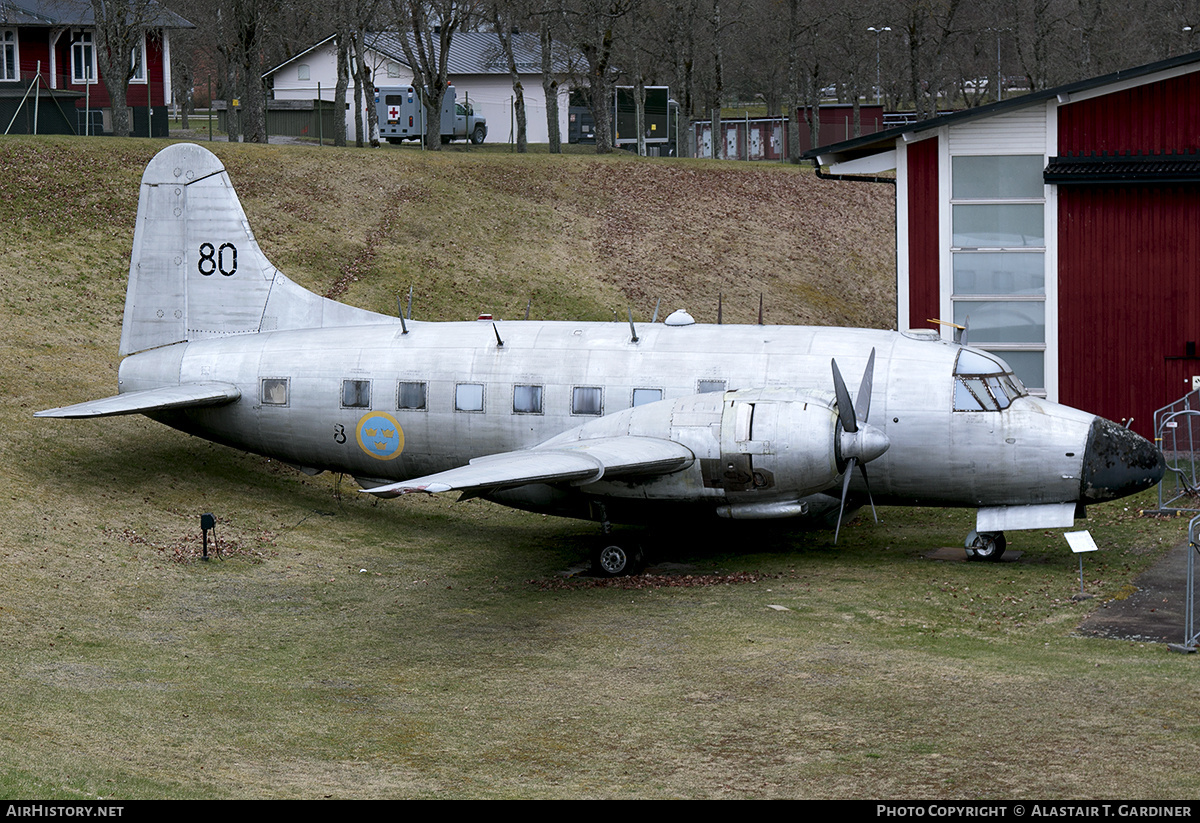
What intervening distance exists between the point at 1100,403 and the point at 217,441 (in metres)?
18.8

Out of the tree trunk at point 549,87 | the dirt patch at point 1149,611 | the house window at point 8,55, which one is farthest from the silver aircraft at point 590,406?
the house window at point 8,55

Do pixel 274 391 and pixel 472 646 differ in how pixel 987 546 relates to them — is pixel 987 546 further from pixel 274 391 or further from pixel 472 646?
pixel 274 391

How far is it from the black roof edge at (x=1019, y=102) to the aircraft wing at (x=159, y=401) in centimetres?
1424

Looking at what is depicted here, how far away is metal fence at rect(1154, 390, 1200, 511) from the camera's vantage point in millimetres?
25906

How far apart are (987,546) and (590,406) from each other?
7260mm

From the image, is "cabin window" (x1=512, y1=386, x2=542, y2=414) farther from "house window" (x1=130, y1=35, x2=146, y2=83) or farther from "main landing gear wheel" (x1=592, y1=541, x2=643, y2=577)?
"house window" (x1=130, y1=35, x2=146, y2=83)

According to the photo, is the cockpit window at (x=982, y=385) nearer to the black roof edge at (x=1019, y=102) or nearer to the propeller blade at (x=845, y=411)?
the propeller blade at (x=845, y=411)

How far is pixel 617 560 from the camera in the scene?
22453 millimetres

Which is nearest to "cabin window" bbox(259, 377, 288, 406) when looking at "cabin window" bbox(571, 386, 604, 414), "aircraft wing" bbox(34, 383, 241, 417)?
"aircraft wing" bbox(34, 383, 241, 417)

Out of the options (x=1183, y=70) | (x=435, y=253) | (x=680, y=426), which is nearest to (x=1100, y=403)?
(x=1183, y=70)

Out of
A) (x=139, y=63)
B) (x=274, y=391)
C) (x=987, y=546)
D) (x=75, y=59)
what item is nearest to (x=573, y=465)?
(x=987, y=546)

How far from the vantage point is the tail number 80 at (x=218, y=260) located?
88.7ft

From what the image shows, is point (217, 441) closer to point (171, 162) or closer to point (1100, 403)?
point (171, 162)
